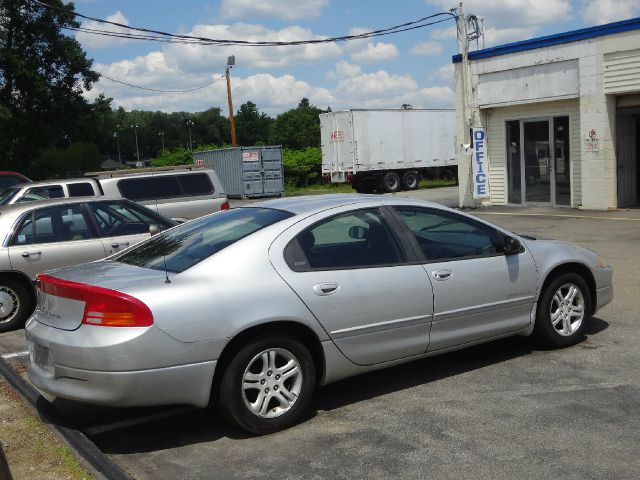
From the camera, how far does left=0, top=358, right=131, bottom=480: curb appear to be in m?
4.27

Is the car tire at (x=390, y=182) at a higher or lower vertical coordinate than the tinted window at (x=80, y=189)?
lower

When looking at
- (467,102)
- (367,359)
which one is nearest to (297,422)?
(367,359)

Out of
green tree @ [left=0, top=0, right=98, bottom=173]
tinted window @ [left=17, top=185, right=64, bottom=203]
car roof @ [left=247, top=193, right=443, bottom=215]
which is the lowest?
car roof @ [left=247, top=193, right=443, bottom=215]

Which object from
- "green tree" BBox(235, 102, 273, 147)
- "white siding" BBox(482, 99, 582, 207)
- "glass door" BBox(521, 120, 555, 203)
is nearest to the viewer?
"white siding" BBox(482, 99, 582, 207)

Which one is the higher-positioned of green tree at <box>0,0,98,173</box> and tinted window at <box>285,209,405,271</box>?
green tree at <box>0,0,98,173</box>

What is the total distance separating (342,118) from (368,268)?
90.9ft

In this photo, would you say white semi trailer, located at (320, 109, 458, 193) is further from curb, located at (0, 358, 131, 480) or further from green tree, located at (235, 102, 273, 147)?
green tree, located at (235, 102, 273, 147)

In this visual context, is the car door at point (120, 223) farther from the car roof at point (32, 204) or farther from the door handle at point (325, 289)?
the door handle at point (325, 289)

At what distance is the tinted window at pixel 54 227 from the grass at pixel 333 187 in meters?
24.6

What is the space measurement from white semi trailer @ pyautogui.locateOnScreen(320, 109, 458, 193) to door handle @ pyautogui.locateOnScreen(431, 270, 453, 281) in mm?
26747

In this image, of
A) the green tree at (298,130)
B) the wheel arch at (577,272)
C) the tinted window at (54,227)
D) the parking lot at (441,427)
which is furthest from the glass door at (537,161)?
the green tree at (298,130)

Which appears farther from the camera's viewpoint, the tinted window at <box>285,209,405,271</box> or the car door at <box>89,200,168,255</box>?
the car door at <box>89,200,168,255</box>

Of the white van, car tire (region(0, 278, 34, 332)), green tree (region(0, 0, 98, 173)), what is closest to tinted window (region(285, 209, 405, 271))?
car tire (region(0, 278, 34, 332))

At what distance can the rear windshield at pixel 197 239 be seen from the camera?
202 inches
